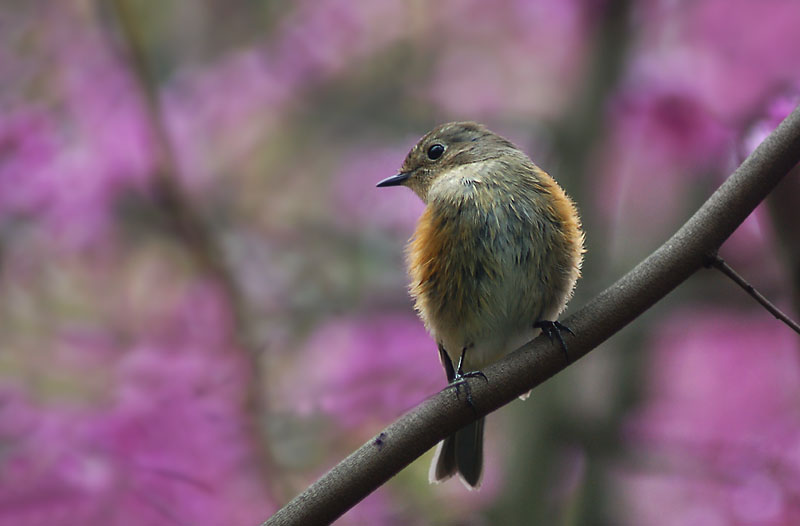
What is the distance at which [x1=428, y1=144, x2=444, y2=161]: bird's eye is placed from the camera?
3291mm

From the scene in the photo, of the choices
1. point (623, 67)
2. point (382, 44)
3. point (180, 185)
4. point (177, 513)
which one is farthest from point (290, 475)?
point (382, 44)

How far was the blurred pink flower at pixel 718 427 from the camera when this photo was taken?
3.88 m

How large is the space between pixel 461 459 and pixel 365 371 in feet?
5.08

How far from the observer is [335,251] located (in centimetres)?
473

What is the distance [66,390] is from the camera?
158 inches

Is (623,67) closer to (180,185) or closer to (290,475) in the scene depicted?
(180,185)

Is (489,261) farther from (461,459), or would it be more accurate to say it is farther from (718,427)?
(718,427)

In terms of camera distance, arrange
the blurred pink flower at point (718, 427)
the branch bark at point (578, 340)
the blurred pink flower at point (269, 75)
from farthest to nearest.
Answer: the blurred pink flower at point (269, 75) → the blurred pink flower at point (718, 427) → the branch bark at point (578, 340)

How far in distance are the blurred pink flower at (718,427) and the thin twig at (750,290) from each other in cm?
152

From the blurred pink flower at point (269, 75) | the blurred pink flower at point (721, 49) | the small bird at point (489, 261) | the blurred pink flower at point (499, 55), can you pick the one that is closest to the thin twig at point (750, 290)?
the small bird at point (489, 261)

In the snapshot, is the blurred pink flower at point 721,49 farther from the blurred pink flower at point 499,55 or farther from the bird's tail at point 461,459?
the bird's tail at point 461,459

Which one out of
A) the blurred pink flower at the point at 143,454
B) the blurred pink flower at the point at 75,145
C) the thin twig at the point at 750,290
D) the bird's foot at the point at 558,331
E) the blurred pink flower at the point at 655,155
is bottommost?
the thin twig at the point at 750,290

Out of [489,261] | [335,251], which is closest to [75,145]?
[335,251]

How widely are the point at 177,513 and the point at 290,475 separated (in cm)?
50
